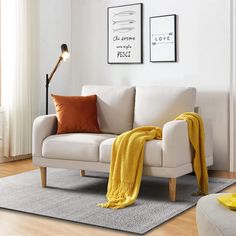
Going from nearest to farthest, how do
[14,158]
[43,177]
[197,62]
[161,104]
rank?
[43,177] → [161,104] → [197,62] → [14,158]

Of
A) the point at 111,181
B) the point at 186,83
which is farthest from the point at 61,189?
the point at 186,83

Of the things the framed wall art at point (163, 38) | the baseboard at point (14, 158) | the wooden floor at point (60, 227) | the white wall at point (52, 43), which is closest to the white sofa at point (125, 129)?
the wooden floor at point (60, 227)

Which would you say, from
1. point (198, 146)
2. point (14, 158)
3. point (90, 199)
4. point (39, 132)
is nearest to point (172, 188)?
point (198, 146)

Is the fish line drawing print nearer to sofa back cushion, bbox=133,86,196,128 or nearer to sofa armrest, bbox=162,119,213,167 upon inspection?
sofa back cushion, bbox=133,86,196,128

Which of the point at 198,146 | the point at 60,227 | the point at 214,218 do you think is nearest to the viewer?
Answer: the point at 214,218

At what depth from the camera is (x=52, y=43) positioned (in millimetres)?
6277

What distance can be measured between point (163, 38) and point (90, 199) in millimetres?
2164

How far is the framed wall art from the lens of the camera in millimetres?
5449

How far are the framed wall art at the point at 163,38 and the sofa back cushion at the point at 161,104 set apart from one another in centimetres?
76

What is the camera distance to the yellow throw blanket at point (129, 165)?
398 centimetres

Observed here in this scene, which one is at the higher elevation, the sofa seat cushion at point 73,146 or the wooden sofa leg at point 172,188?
the sofa seat cushion at point 73,146

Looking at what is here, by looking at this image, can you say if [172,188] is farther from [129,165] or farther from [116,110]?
[116,110]

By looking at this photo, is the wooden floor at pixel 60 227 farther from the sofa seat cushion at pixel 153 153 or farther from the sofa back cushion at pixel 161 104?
the sofa back cushion at pixel 161 104

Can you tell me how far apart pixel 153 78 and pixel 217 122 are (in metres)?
0.87
